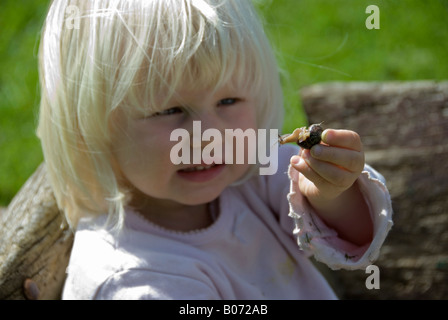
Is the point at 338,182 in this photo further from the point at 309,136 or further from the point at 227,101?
the point at 227,101

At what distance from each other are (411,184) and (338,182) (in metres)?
0.65

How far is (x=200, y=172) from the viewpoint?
107 cm

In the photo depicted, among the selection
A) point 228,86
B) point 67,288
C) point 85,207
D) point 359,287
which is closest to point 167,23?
point 228,86

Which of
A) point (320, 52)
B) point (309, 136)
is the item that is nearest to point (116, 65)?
point (309, 136)

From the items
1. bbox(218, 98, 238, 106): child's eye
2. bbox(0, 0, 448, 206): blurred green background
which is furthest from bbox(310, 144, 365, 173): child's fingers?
bbox(0, 0, 448, 206): blurred green background

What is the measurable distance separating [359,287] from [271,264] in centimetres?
46

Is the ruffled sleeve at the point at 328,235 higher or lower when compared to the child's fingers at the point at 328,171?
lower

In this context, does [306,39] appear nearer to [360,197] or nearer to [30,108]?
[30,108]

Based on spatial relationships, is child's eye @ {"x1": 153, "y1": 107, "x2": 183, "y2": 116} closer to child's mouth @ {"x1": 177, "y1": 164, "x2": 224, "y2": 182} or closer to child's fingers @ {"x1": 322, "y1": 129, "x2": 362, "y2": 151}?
child's mouth @ {"x1": 177, "y1": 164, "x2": 224, "y2": 182}

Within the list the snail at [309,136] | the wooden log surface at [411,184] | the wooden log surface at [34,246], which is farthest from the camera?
the wooden log surface at [411,184]

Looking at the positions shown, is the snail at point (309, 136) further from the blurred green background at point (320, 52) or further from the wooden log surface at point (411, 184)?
the blurred green background at point (320, 52)

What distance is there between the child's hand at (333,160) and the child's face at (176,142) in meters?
0.17

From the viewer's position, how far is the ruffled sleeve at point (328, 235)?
1009 mm

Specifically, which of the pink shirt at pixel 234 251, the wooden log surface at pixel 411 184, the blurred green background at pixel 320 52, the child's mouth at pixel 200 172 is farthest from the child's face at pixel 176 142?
the blurred green background at pixel 320 52
